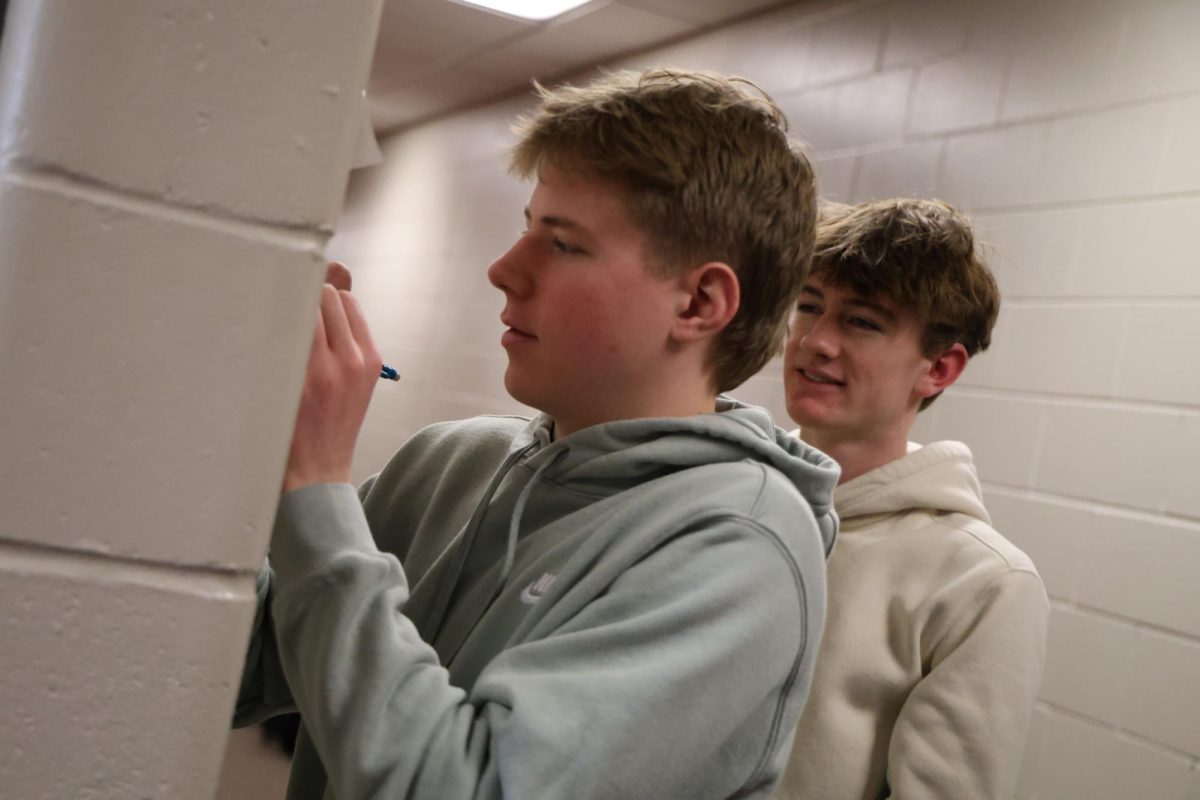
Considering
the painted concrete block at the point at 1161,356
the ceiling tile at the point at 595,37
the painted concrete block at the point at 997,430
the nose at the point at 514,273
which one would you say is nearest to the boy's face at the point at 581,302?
the nose at the point at 514,273

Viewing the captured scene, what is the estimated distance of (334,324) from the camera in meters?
0.79

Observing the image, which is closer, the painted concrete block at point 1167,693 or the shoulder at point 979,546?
the shoulder at point 979,546

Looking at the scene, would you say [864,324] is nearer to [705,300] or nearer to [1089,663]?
[705,300]

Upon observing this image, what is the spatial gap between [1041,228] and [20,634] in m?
2.42

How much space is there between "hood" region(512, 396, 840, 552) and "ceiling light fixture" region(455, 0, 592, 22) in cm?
324

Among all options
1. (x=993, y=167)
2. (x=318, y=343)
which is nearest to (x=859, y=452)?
(x=318, y=343)

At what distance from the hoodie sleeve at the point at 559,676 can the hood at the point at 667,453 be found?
108 millimetres

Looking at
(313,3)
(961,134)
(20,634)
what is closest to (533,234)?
(313,3)

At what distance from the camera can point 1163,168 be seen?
2309 millimetres

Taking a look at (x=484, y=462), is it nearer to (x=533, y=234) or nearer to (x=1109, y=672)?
(x=533, y=234)

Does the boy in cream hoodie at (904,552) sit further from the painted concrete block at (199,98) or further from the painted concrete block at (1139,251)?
the painted concrete block at (199,98)

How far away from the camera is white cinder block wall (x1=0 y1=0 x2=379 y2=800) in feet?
1.75

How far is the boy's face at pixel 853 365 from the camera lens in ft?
5.32

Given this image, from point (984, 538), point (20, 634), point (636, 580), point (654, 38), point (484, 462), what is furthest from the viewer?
point (654, 38)
